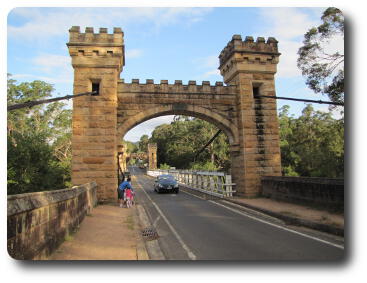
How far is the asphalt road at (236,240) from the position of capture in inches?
216

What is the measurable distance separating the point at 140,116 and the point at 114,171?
3341 mm

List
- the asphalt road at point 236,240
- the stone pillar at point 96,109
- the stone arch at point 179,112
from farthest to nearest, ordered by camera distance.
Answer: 1. the stone arch at point 179,112
2. the stone pillar at point 96,109
3. the asphalt road at point 236,240

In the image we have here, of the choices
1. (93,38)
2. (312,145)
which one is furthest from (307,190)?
(312,145)

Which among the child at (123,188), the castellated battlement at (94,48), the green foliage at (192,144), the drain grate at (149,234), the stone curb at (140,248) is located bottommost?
the drain grate at (149,234)

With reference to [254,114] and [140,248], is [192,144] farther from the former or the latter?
[140,248]

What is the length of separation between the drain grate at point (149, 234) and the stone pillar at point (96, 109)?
576 centimetres

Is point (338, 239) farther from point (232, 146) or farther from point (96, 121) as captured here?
point (96, 121)

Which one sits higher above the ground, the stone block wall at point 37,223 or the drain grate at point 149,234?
the stone block wall at point 37,223

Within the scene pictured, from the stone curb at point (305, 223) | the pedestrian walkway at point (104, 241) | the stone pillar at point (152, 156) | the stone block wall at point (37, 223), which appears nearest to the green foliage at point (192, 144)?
the stone pillar at point (152, 156)

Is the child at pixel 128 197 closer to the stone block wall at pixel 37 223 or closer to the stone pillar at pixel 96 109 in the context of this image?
the stone pillar at pixel 96 109

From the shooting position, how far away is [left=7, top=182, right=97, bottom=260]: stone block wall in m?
3.74

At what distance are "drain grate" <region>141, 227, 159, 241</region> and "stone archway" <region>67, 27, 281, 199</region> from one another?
18.9 ft

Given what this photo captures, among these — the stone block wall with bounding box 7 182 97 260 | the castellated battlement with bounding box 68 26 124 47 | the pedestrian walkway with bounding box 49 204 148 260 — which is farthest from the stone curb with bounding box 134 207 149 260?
the castellated battlement with bounding box 68 26 124 47

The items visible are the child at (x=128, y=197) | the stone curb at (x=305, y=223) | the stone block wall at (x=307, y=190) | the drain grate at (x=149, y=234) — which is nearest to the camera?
the stone curb at (x=305, y=223)
